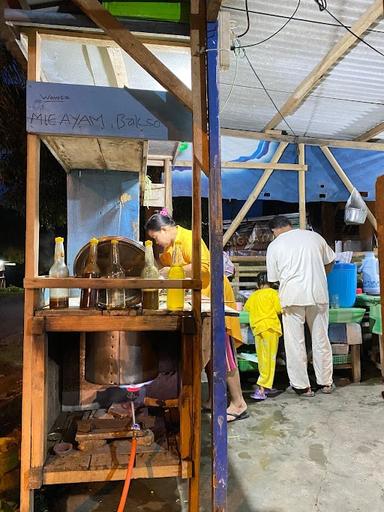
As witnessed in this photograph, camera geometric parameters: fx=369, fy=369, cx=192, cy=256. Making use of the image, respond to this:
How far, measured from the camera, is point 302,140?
5.86 m

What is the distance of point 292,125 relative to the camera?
18.1ft

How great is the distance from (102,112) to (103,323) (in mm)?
1201

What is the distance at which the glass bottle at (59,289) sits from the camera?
226 cm

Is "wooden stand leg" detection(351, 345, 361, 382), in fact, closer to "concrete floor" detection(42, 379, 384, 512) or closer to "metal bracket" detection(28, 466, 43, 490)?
"concrete floor" detection(42, 379, 384, 512)

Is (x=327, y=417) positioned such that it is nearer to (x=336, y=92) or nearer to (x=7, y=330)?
(x=336, y=92)

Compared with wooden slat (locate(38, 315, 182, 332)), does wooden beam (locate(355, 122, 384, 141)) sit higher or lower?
higher

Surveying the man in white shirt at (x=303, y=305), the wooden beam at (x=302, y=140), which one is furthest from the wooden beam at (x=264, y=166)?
the man in white shirt at (x=303, y=305)

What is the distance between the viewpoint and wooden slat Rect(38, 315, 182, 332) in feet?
6.74

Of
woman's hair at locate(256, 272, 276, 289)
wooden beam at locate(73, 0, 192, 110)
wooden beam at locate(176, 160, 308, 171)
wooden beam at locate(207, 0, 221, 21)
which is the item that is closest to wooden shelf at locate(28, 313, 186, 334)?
wooden beam at locate(73, 0, 192, 110)

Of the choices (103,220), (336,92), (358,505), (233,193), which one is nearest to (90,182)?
(103,220)

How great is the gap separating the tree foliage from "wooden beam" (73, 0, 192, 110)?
356 cm

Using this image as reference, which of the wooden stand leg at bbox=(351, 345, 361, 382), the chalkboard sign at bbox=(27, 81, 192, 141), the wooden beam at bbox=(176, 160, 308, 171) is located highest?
the wooden beam at bbox=(176, 160, 308, 171)

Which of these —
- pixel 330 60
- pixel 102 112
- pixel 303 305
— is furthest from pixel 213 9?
pixel 303 305

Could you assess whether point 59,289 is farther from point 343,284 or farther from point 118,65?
point 343,284
